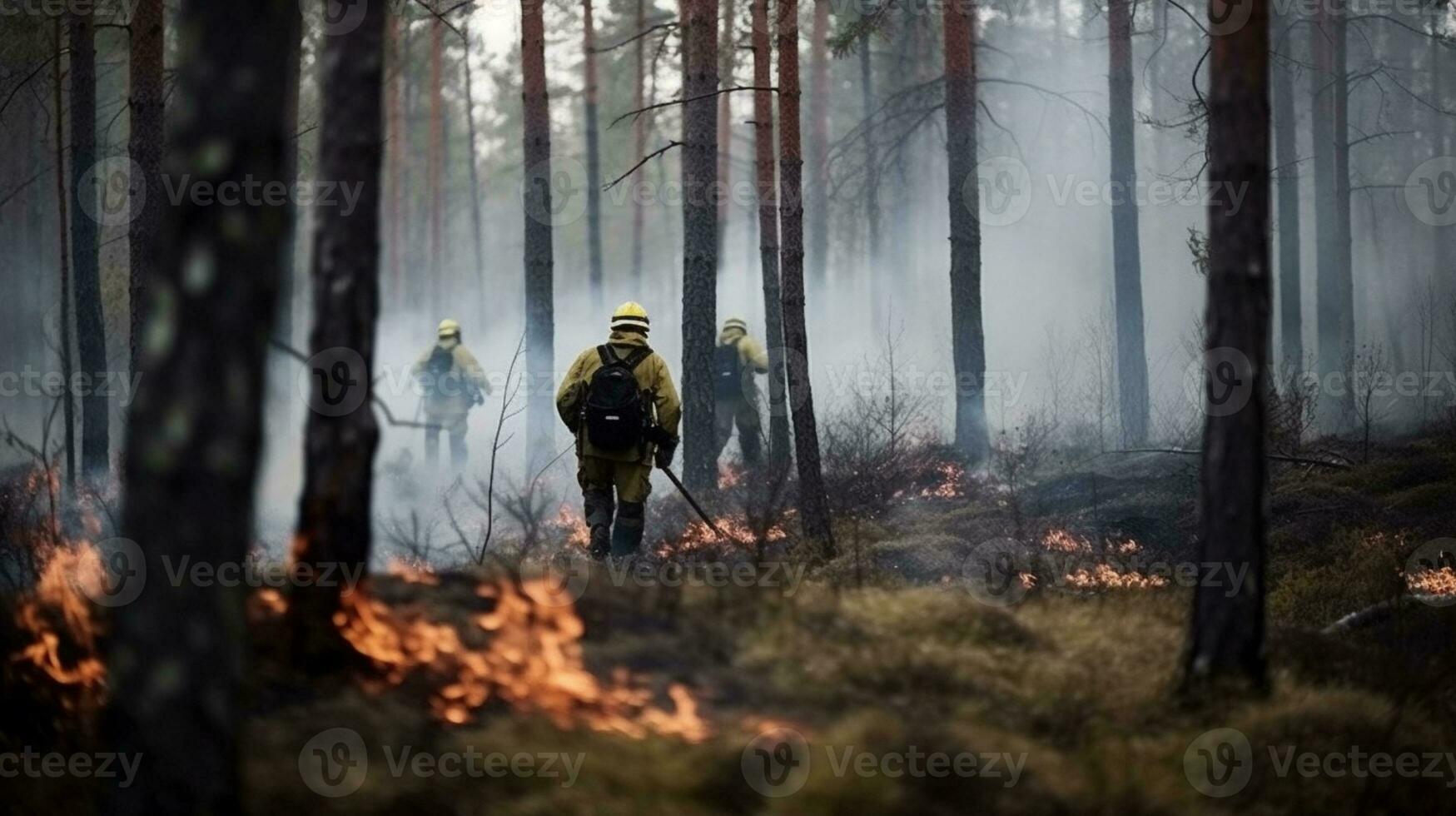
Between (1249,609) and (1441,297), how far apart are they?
1176 inches

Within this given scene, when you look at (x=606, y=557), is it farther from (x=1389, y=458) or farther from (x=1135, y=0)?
(x=1389, y=458)

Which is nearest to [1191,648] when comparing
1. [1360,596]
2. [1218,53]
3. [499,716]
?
[1218,53]

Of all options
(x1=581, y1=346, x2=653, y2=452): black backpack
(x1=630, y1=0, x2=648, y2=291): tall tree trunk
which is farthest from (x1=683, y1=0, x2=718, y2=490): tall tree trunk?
(x1=630, y1=0, x2=648, y2=291): tall tree trunk

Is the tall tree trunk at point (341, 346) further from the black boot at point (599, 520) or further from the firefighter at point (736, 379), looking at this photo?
the firefighter at point (736, 379)

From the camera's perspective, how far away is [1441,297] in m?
31.9

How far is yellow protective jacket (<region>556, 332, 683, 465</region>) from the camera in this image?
10375mm

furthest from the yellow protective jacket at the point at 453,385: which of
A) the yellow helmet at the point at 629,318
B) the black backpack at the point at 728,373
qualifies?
the yellow helmet at the point at 629,318

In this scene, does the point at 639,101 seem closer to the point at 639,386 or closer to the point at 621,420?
the point at 639,386

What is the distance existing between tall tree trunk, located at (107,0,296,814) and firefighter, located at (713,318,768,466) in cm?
1295

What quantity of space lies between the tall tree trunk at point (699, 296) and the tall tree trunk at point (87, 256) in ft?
22.8

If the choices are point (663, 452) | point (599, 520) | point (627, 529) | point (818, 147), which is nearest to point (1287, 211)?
point (818, 147)

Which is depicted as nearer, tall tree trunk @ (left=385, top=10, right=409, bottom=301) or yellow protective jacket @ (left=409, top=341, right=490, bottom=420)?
yellow protective jacket @ (left=409, top=341, right=490, bottom=420)

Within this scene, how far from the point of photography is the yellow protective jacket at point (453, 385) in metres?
17.7

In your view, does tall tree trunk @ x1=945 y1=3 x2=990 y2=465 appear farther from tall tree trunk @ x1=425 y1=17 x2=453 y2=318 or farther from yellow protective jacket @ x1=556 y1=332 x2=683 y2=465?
tall tree trunk @ x1=425 y1=17 x2=453 y2=318
